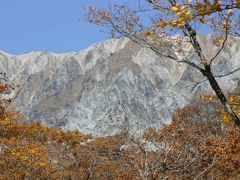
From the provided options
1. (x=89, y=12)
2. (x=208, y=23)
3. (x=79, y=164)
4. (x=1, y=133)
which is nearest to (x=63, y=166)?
(x=79, y=164)

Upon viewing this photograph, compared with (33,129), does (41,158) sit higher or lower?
lower

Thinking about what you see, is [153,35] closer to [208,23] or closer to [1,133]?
[208,23]

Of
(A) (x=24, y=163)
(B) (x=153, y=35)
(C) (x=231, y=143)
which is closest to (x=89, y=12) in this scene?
(B) (x=153, y=35)

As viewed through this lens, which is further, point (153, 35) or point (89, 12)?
point (89, 12)

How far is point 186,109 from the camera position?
71125 millimetres

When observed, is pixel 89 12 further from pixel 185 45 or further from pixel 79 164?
pixel 79 164

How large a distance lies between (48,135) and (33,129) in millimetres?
3956

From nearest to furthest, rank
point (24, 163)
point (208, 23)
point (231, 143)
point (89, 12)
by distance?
point (208, 23)
point (89, 12)
point (24, 163)
point (231, 143)

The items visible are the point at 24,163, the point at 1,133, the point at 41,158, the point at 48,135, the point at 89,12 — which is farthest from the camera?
the point at 48,135

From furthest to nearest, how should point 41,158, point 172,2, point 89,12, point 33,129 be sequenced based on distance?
point 33,129 < point 41,158 < point 89,12 < point 172,2

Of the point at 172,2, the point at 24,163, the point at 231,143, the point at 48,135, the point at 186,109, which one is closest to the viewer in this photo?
the point at 172,2

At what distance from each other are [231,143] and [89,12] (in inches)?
1092

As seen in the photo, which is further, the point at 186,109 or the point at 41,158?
the point at 186,109

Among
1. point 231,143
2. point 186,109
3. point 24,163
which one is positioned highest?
point 186,109
